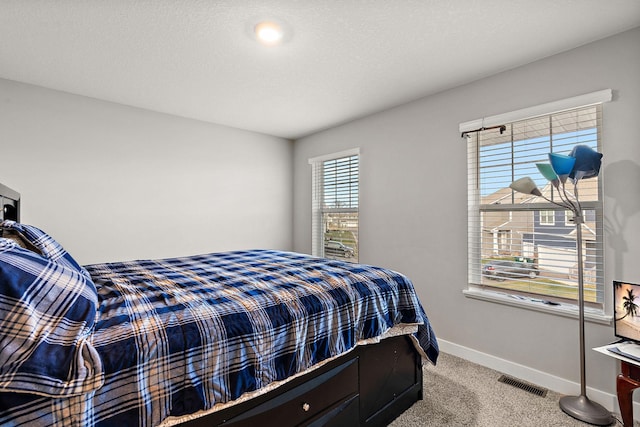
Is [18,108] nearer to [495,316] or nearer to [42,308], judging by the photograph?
[42,308]

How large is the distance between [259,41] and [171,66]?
86 centimetres

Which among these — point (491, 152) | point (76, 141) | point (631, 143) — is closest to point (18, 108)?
point (76, 141)

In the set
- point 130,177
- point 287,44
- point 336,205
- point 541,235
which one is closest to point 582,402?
point 541,235

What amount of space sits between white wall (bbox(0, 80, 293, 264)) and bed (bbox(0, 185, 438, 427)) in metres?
0.85

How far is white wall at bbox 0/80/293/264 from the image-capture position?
283 cm

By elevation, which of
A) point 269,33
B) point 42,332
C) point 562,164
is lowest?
point 42,332

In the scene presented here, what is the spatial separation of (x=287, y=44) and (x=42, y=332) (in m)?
2.10

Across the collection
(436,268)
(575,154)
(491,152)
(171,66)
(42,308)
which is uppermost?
(171,66)

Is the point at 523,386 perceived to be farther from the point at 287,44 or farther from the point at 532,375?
the point at 287,44

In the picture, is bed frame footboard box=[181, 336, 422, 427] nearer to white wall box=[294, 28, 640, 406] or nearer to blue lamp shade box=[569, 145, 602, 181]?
white wall box=[294, 28, 640, 406]

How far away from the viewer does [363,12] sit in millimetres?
1838

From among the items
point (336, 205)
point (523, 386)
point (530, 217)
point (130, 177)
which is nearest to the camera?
point (523, 386)

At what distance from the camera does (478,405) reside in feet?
6.79

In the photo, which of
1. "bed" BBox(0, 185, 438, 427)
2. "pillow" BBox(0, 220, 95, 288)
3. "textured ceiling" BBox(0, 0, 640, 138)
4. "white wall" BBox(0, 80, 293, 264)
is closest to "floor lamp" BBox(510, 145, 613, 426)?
"textured ceiling" BBox(0, 0, 640, 138)
